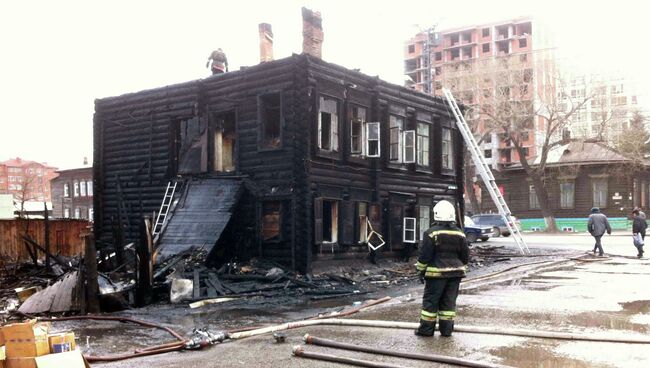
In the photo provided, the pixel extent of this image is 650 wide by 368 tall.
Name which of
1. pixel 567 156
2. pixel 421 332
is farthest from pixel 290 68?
pixel 567 156

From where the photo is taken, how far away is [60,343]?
5160mm

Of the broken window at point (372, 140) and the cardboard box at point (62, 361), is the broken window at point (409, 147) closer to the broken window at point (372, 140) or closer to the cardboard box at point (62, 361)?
the broken window at point (372, 140)

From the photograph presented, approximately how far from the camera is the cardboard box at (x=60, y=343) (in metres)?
5.14

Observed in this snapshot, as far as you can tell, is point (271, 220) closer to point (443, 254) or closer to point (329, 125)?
point (329, 125)

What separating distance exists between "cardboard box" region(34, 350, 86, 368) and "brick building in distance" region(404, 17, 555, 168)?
91.7ft

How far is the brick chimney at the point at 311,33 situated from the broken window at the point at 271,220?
5404 millimetres

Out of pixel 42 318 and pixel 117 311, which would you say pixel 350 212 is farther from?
pixel 42 318

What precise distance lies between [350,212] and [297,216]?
2422 mm

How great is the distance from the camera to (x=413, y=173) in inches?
854

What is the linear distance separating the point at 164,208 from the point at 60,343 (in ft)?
47.0

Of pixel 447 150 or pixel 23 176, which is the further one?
pixel 23 176

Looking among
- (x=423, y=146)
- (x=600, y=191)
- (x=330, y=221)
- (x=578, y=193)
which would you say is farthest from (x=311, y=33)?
(x=600, y=191)

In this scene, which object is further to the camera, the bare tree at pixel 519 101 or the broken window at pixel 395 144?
the bare tree at pixel 519 101

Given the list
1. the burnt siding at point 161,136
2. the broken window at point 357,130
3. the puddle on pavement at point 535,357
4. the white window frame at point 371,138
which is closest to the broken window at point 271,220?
the burnt siding at point 161,136
